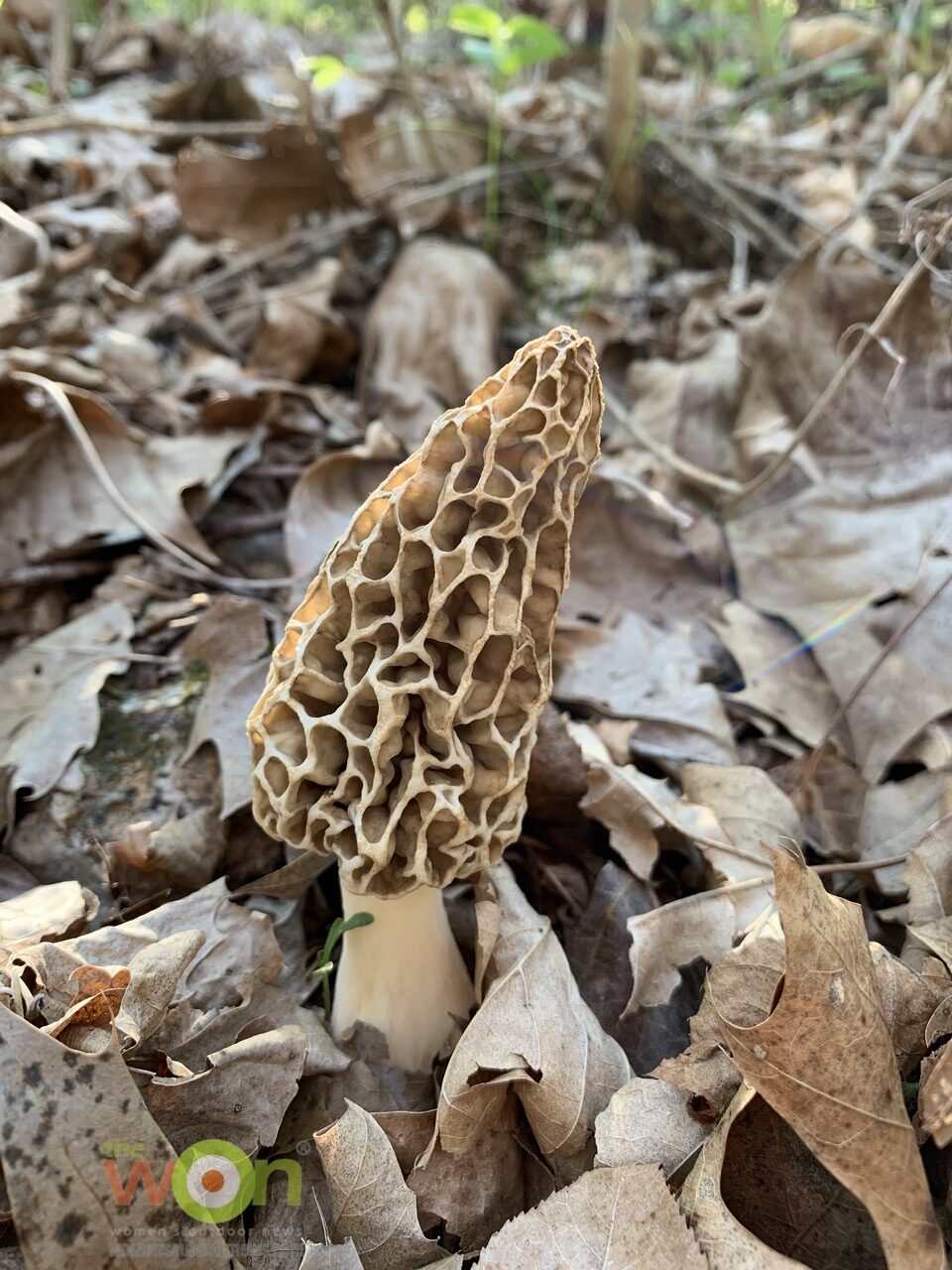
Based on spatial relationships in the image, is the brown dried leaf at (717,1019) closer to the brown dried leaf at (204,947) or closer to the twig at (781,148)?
the brown dried leaf at (204,947)

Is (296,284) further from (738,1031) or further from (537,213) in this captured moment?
(738,1031)

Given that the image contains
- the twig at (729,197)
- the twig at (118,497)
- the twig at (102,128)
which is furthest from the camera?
the twig at (729,197)

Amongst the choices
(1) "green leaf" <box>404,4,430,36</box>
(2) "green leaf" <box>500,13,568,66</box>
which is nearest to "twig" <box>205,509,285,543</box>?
(2) "green leaf" <box>500,13,568,66</box>

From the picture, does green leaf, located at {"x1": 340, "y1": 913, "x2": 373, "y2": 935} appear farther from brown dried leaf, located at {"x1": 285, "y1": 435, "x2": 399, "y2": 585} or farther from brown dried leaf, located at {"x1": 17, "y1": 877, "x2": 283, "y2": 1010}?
brown dried leaf, located at {"x1": 285, "y1": 435, "x2": 399, "y2": 585}

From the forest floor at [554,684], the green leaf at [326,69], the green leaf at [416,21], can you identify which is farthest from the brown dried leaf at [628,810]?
the green leaf at [416,21]

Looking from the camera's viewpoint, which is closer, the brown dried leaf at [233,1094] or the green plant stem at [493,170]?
the brown dried leaf at [233,1094]

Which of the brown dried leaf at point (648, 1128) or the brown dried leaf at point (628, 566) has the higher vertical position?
the brown dried leaf at point (648, 1128)
